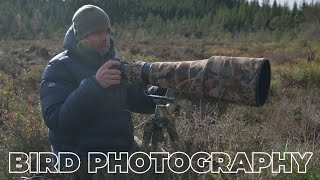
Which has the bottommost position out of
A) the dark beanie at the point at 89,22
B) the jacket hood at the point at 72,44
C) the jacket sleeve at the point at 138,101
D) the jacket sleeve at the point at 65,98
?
the jacket sleeve at the point at 138,101

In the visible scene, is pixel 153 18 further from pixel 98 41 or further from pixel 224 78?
pixel 224 78

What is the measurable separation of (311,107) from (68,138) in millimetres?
3506

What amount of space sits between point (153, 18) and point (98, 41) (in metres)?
56.3

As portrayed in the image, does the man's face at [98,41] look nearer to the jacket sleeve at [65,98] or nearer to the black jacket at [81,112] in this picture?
the black jacket at [81,112]

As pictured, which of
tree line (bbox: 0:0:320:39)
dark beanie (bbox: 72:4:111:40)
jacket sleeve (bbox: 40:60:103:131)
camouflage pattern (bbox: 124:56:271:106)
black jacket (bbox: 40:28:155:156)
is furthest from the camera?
tree line (bbox: 0:0:320:39)

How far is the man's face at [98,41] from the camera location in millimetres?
2771

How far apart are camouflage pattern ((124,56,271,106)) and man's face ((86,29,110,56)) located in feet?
2.12

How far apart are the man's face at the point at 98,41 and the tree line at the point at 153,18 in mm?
38908

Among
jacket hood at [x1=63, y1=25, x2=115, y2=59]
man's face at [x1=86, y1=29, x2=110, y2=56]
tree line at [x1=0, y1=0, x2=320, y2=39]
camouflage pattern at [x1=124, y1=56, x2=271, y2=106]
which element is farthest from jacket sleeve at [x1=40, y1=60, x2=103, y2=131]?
tree line at [x1=0, y1=0, x2=320, y2=39]

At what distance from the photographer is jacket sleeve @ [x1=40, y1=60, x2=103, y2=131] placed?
246 cm

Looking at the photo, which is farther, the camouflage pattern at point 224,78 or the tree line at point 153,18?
the tree line at point 153,18

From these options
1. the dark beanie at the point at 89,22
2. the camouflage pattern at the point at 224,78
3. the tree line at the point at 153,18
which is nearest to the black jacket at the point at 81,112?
the dark beanie at the point at 89,22

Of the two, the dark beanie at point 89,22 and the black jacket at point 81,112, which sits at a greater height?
the dark beanie at point 89,22

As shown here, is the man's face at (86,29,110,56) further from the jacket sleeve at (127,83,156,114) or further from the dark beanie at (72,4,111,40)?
the jacket sleeve at (127,83,156,114)
